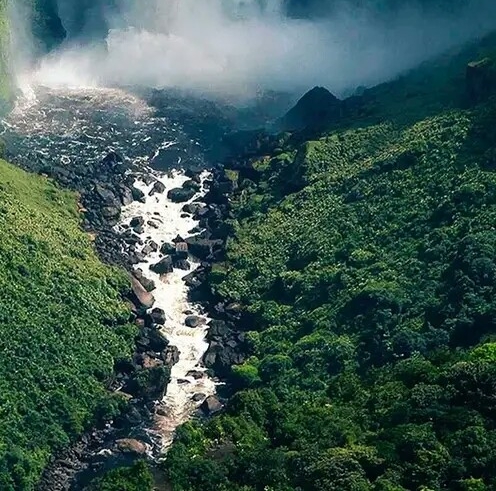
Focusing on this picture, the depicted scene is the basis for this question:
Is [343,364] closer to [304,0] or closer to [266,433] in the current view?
[266,433]

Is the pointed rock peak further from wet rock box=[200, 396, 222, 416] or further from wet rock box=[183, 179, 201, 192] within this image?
wet rock box=[200, 396, 222, 416]

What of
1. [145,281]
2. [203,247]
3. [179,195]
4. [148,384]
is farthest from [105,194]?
[148,384]

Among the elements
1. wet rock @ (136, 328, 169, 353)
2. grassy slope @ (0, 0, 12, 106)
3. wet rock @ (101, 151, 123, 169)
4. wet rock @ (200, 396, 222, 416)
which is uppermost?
grassy slope @ (0, 0, 12, 106)

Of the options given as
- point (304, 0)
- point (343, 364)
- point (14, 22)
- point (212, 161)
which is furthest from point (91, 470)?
point (304, 0)

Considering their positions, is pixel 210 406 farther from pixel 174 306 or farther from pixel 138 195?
pixel 138 195

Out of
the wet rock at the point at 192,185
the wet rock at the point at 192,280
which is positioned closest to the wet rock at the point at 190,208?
the wet rock at the point at 192,185

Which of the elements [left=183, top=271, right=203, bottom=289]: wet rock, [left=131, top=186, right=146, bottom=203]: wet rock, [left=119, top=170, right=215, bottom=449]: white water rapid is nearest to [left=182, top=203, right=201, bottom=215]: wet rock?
[left=119, top=170, right=215, bottom=449]: white water rapid
